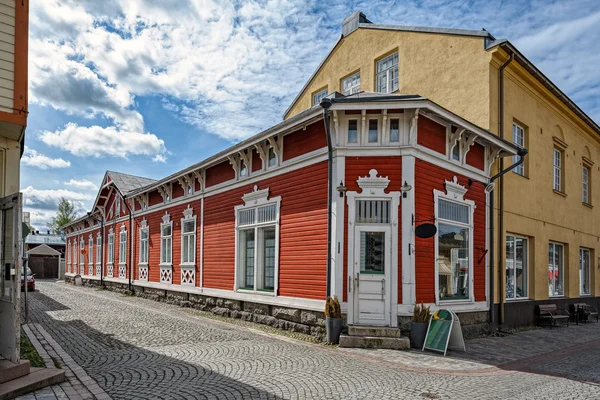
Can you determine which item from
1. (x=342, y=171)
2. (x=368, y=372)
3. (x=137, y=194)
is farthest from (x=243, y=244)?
(x=137, y=194)

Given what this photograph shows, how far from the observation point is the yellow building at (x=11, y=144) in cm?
636

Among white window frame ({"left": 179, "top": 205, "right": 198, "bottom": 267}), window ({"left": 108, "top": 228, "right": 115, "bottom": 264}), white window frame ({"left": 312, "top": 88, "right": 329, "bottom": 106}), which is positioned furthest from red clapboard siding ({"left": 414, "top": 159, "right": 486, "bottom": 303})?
window ({"left": 108, "top": 228, "right": 115, "bottom": 264})

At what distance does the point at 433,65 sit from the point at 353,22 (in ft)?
16.4

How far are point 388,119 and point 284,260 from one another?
4136mm

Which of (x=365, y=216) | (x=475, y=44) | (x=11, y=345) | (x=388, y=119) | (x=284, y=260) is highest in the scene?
(x=475, y=44)

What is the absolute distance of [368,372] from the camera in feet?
24.1

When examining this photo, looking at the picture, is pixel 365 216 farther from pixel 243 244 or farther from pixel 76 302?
pixel 76 302

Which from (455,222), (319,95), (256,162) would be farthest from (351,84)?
(455,222)

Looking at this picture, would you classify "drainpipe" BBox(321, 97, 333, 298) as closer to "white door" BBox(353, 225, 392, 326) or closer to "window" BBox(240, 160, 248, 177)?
"white door" BBox(353, 225, 392, 326)

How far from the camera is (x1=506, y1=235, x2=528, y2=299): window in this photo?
1386 centimetres

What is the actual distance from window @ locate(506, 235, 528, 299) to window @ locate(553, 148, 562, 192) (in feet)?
10.8

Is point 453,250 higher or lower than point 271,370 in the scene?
higher

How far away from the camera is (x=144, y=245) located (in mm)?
20875

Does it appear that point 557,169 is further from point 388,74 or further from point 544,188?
point 388,74
